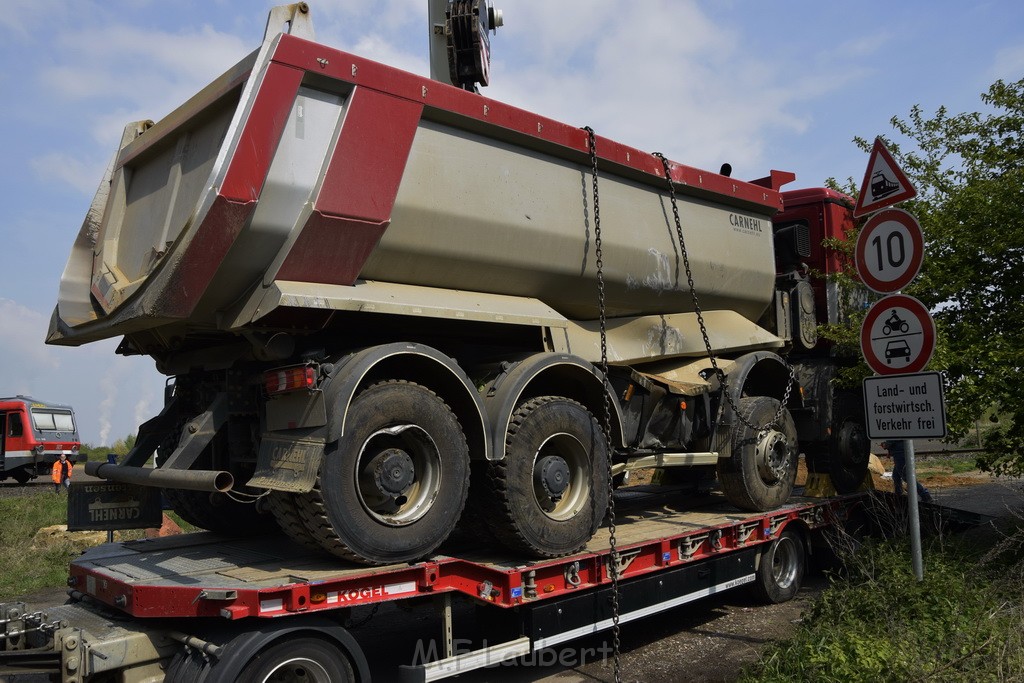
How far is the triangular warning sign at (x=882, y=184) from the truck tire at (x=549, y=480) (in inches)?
93.1

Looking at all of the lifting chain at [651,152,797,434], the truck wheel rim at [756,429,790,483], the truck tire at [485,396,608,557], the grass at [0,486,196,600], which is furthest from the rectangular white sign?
the grass at [0,486,196,600]

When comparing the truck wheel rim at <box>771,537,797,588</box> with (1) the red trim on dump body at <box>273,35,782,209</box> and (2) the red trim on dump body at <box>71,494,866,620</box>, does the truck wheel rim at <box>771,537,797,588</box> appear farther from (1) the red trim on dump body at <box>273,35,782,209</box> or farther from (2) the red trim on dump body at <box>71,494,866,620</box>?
(1) the red trim on dump body at <box>273,35,782,209</box>

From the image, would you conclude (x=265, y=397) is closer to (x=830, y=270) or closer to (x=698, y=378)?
(x=698, y=378)

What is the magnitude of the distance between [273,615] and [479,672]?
223 cm

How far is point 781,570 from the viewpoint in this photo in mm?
7770

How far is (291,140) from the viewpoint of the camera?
14.8 ft

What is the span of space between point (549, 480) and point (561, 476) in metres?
0.12

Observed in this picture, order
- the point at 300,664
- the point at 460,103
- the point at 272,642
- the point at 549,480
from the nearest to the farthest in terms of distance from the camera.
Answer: the point at 272,642, the point at 300,664, the point at 460,103, the point at 549,480

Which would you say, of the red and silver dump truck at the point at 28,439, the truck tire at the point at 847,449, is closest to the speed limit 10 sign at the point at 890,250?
the truck tire at the point at 847,449

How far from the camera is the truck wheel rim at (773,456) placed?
24.2ft

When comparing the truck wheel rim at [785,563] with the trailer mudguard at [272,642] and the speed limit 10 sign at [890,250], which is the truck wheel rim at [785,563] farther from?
the trailer mudguard at [272,642]

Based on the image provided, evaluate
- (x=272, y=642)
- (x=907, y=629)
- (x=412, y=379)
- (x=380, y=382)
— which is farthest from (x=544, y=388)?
(x=907, y=629)

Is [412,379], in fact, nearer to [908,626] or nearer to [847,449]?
[908,626]

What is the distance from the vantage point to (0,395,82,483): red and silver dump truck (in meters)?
24.6
